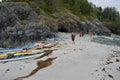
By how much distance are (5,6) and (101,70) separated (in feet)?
148

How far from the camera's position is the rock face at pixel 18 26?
54.5 m

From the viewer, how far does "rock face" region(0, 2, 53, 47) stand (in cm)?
5447

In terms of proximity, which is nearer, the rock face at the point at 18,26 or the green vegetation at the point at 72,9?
the rock face at the point at 18,26

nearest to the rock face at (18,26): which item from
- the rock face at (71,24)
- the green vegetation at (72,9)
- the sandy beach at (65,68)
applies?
the green vegetation at (72,9)

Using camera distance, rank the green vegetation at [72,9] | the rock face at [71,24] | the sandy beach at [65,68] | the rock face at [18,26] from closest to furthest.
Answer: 1. the sandy beach at [65,68]
2. the rock face at [18,26]
3. the rock face at [71,24]
4. the green vegetation at [72,9]

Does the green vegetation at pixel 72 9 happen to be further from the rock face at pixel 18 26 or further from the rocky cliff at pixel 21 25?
the rock face at pixel 18 26

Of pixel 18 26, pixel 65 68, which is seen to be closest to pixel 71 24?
pixel 18 26

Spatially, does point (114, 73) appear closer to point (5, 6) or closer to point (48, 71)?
point (48, 71)

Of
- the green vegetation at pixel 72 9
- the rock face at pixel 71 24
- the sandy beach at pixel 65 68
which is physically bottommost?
the sandy beach at pixel 65 68

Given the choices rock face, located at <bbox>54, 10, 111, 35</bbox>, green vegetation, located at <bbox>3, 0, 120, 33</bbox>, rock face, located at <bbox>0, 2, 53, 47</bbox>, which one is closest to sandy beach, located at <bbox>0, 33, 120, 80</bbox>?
rock face, located at <bbox>0, 2, 53, 47</bbox>

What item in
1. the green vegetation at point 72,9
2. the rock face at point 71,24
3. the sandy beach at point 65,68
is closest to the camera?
the sandy beach at point 65,68

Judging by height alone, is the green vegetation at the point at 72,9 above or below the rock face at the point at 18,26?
above

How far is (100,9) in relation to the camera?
164m

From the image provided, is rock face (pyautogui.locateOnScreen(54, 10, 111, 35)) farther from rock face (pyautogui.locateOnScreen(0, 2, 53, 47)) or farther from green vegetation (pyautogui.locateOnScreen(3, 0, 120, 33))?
rock face (pyautogui.locateOnScreen(0, 2, 53, 47))
